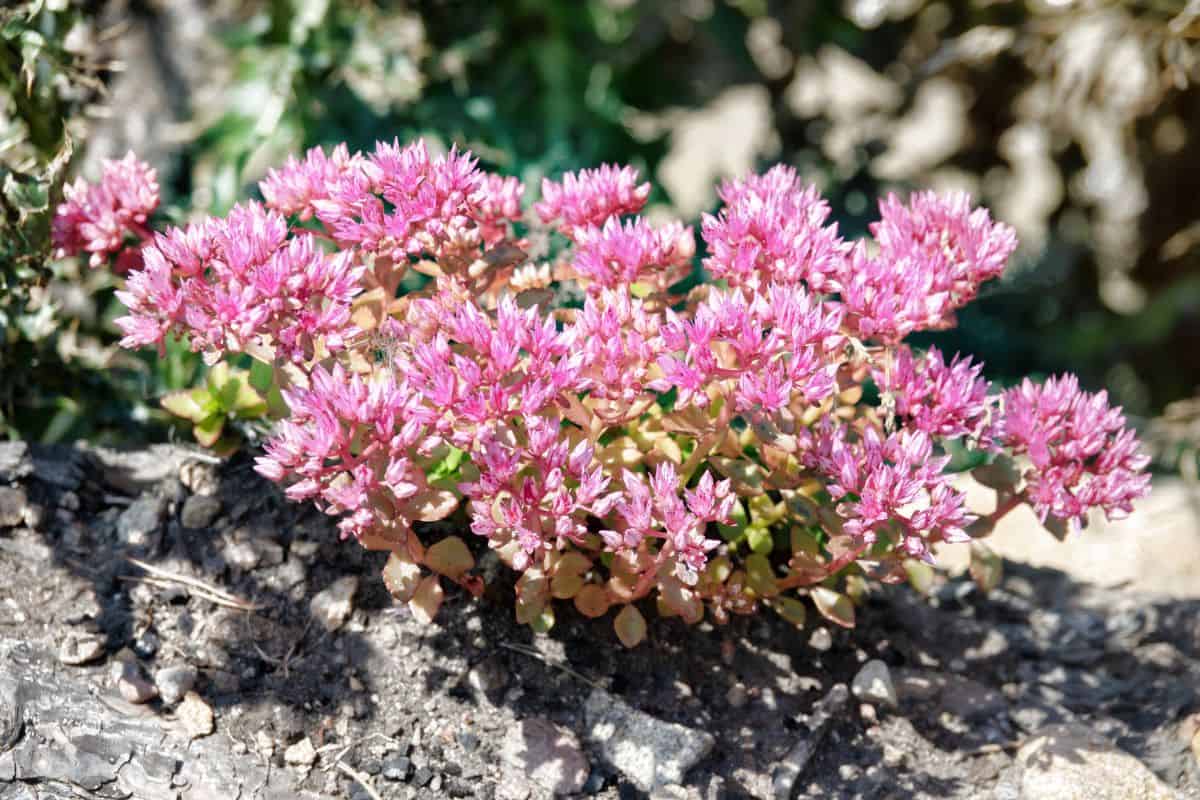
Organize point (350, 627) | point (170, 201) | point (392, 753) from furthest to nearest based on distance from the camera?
1. point (170, 201)
2. point (350, 627)
3. point (392, 753)

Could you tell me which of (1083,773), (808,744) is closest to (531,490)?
(808,744)

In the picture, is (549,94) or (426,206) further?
(549,94)

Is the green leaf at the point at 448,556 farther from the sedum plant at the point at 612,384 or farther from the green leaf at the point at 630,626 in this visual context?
the green leaf at the point at 630,626

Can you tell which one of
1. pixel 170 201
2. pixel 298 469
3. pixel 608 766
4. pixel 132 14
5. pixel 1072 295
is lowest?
pixel 608 766

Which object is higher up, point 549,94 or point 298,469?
point 549,94

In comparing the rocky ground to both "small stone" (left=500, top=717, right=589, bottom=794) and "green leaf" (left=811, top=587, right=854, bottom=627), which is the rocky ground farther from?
"green leaf" (left=811, top=587, right=854, bottom=627)

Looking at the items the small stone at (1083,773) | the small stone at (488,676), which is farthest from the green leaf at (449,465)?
the small stone at (1083,773)

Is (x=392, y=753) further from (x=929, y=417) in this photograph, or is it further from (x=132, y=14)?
(x=132, y=14)

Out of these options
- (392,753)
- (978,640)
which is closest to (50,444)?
(392,753)
